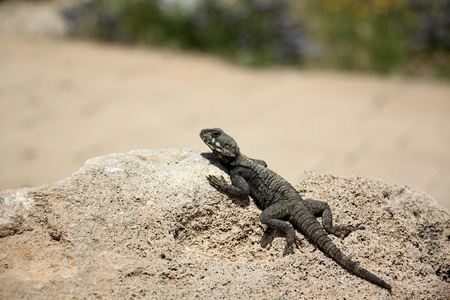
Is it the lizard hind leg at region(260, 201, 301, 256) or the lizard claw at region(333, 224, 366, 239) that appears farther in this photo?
the lizard claw at region(333, 224, 366, 239)

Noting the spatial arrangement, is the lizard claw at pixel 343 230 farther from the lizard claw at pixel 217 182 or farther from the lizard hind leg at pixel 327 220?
the lizard claw at pixel 217 182

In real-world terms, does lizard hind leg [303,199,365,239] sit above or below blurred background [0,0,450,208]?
below

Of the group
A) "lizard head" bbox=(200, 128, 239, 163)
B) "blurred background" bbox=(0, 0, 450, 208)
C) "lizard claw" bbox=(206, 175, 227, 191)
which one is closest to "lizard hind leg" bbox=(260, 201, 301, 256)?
"lizard claw" bbox=(206, 175, 227, 191)

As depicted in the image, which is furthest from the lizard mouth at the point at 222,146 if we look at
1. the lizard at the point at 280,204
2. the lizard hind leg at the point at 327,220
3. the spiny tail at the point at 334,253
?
the spiny tail at the point at 334,253

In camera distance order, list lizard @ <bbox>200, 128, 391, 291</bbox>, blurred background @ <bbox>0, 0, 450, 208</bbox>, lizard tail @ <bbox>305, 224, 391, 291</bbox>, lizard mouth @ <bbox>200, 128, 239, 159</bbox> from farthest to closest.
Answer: blurred background @ <bbox>0, 0, 450, 208</bbox>
lizard mouth @ <bbox>200, 128, 239, 159</bbox>
lizard @ <bbox>200, 128, 391, 291</bbox>
lizard tail @ <bbox>305, 224, 391, 291</bbox>

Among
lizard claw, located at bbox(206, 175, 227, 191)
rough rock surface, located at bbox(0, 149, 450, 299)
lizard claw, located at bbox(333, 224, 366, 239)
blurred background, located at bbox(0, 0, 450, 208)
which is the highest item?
blurred background, located at bbox(0, 0, 450, 208)

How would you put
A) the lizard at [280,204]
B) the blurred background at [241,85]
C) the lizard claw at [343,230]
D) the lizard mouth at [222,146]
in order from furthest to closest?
the blurred background at [241,85], the lizard mouth at [222,146], the lizard claw at [343,230], the lizard at [280,204]

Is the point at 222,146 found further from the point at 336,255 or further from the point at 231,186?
the point at 336,255

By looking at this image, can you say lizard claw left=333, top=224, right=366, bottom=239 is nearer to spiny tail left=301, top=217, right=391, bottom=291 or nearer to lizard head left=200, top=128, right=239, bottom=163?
spiny tail left=301, top=217, right=391, bottom=291
